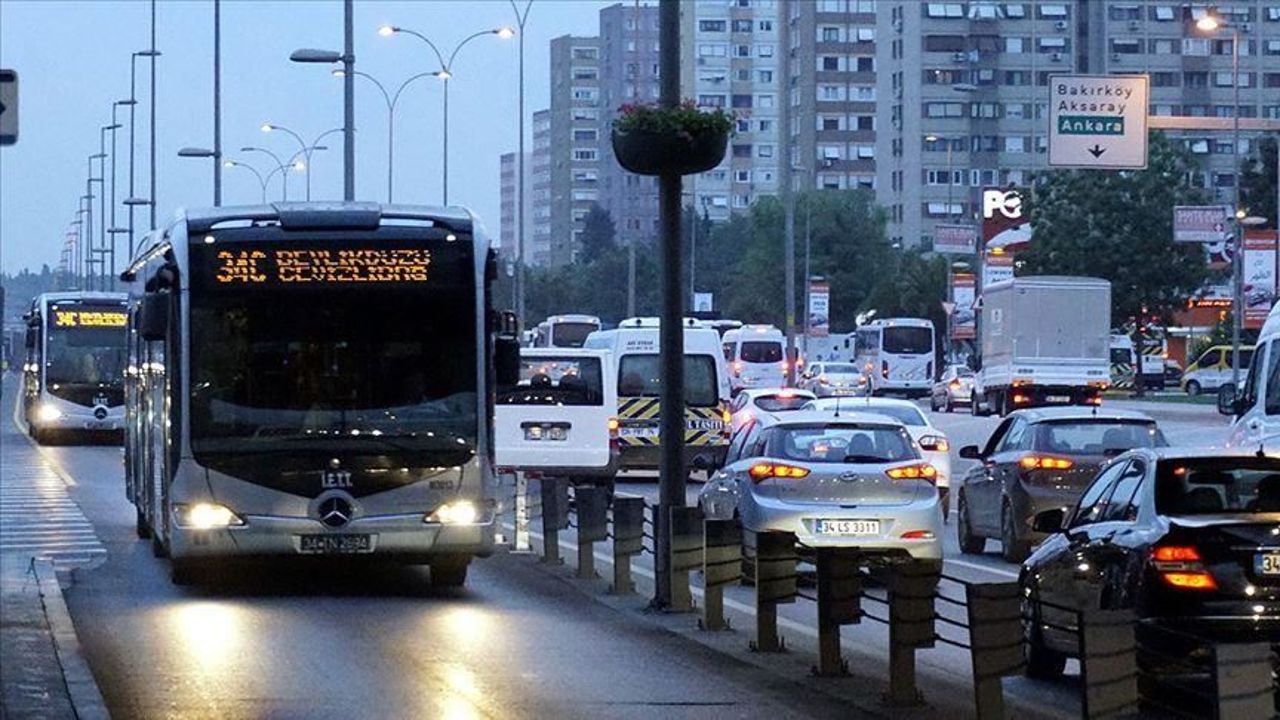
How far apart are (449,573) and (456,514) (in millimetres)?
1359

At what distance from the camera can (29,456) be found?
173 ft

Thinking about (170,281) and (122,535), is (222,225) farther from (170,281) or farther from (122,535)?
(122,535)

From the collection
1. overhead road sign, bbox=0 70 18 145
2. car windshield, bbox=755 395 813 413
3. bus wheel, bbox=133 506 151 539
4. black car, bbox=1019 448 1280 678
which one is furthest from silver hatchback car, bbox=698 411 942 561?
car windshield, bbox=755 395 813 413

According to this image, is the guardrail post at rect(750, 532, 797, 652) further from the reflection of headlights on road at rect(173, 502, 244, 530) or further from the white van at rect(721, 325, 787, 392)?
the white van at rect(721, 325, 787, 392)

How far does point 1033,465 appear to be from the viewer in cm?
2522

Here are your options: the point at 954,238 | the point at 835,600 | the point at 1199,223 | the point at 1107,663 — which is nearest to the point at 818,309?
the point at 954,238

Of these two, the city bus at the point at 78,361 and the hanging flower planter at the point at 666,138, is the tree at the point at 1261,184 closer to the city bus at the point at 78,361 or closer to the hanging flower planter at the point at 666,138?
the city bus at the point at 78,361

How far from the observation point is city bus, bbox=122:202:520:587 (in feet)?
65.5

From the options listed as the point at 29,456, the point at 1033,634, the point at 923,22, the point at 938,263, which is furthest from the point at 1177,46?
the point at 1033,634

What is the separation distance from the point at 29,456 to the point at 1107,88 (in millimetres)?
23181

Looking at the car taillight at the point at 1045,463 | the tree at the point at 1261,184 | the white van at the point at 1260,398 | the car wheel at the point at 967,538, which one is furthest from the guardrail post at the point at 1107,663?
the tree at the point at 1261,184

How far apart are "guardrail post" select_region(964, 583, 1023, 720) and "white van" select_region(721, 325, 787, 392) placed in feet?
188

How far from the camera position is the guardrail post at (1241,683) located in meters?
9.47

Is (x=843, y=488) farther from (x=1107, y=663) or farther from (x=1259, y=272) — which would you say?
(x=1259, y=272)
